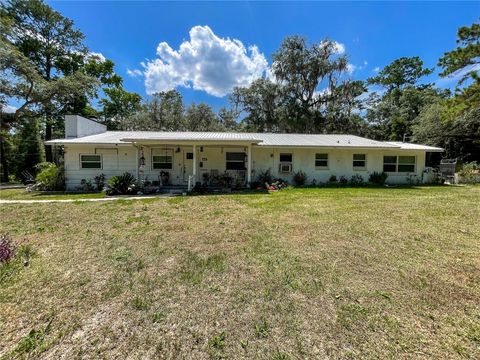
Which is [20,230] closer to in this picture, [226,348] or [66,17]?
[226,348]

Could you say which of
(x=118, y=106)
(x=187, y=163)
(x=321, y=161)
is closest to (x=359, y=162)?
(x=321, y=161)

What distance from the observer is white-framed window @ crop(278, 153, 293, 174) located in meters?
14.4

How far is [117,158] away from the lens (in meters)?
13.5

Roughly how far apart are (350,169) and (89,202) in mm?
14275

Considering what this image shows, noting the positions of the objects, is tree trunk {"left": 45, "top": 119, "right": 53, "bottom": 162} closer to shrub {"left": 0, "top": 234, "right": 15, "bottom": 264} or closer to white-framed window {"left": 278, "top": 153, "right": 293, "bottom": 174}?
white-framed window {"left": 278, "top": 153, "right": 293, "bottom": 174}

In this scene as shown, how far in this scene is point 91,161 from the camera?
527 inches

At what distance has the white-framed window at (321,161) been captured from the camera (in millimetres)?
14656

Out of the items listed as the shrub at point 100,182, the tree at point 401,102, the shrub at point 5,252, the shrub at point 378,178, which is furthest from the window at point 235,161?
the tree at point 401,102

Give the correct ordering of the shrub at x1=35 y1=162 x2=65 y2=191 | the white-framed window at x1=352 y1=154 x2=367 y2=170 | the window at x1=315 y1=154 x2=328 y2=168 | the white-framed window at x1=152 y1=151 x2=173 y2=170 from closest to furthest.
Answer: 1. the shrub at x1=35 y1=162 x2=65 y2=191
2. the white-framed window at x1=152 y1=151 x2=173 y2=170
3. the window at x1=315 y1=154 x2=328 y2=168
4. the white-framed window at x1=352 y1=154 x2=367 y2=170

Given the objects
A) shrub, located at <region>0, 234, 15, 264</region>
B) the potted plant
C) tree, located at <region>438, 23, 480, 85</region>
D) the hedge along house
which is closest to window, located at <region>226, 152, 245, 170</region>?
the hedge along house

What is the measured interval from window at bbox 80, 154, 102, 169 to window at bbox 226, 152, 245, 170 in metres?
7.47

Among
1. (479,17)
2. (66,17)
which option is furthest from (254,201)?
(66,17)

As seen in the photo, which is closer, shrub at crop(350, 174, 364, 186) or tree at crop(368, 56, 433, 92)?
shrub at crop(350, 174, 364, 186)

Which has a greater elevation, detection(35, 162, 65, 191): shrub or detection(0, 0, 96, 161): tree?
detection(0, 0, 96, 161): tree
